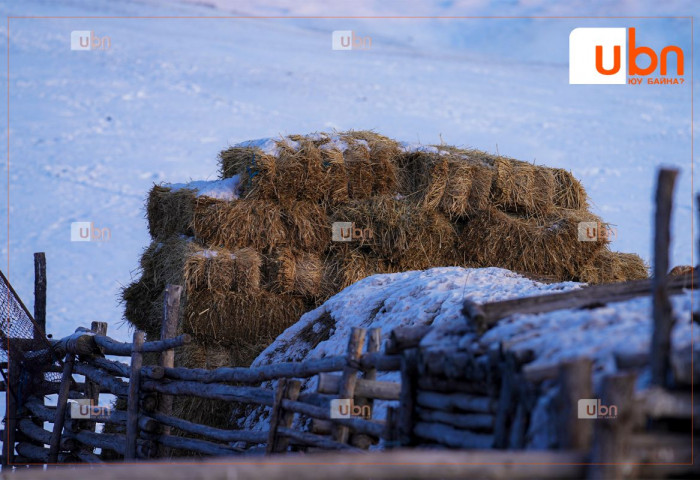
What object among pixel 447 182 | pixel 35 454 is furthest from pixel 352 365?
pixel 35 454

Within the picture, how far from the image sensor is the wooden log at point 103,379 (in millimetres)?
8922

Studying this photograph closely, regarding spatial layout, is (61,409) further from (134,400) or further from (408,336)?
(408,336)

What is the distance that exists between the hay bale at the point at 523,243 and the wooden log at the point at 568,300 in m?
4.73

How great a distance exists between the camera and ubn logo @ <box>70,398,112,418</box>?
9.22 metres

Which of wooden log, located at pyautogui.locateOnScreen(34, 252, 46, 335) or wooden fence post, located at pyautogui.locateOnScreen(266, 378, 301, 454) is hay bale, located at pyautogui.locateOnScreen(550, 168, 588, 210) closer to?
wooden fence post, located at pyautogui.locateOnScreen(266, 378, 301, 454)

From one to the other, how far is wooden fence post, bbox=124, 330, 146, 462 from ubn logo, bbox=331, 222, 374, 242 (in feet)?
8.03

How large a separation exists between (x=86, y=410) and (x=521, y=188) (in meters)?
5.74

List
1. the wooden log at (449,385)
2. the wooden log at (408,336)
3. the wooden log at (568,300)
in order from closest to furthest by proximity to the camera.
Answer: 1. the wooden log at (449,385)
2. the wooden log at (568,300)
3. the wooden log at (408,336)

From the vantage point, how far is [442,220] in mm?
9859

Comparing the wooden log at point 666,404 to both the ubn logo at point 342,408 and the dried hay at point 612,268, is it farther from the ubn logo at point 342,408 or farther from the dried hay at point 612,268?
the dried hay at point 612,268

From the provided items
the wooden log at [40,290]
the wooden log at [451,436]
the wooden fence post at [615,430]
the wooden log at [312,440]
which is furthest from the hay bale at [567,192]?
the wooden fence post at [615,430]

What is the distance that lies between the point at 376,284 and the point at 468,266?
4.47ft

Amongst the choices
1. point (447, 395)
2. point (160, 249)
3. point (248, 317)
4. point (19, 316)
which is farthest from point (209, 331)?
point (447, 395)

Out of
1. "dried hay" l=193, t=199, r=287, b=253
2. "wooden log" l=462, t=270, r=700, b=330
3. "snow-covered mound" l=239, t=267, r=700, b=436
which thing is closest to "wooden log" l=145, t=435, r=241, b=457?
"snow-covered mound" l=239, t=267, r=700, b=436
